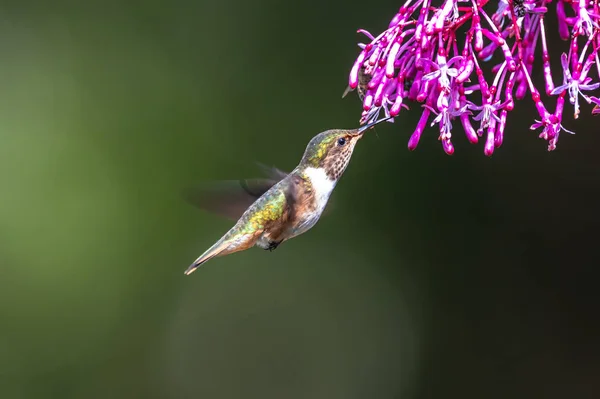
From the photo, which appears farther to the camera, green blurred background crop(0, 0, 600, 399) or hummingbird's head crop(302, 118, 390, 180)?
green blurred background crop(0, 0, 600, 399)

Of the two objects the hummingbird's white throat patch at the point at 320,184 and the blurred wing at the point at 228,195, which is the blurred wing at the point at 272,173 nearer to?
the blurred wing at the point at 228,195

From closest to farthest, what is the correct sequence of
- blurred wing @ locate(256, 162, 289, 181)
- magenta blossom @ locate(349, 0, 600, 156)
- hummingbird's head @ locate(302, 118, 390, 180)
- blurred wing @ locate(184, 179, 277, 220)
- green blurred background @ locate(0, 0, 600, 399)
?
magenta blossom @ locate(349, 0, 600, 156), hummingbird's head @ locate(302, 118, 390, 180), blurred wing @ locate(184, 179, 277, 220), blurred wing @ locate(256, 162, 289, 181), green blurred background @ locate(0, 0, 600, 399)

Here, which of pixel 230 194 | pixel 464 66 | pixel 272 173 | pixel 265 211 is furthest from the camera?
pixel 272 173

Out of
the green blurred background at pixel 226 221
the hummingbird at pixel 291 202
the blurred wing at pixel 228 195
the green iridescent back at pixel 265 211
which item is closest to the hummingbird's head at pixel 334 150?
the hummingbird at pixel 291 202

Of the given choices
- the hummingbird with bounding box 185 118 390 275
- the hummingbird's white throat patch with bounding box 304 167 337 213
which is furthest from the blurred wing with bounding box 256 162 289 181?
the hummingbird's white throat patch with bounding box 304 167 337 213

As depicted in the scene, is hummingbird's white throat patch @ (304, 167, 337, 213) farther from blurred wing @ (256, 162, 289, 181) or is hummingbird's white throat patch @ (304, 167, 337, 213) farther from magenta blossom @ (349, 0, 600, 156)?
magenta blossom @ (349, 0, 600, 156)

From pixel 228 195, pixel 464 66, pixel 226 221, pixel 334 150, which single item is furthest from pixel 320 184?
pixel 226 221

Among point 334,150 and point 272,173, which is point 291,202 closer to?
point 334,150
